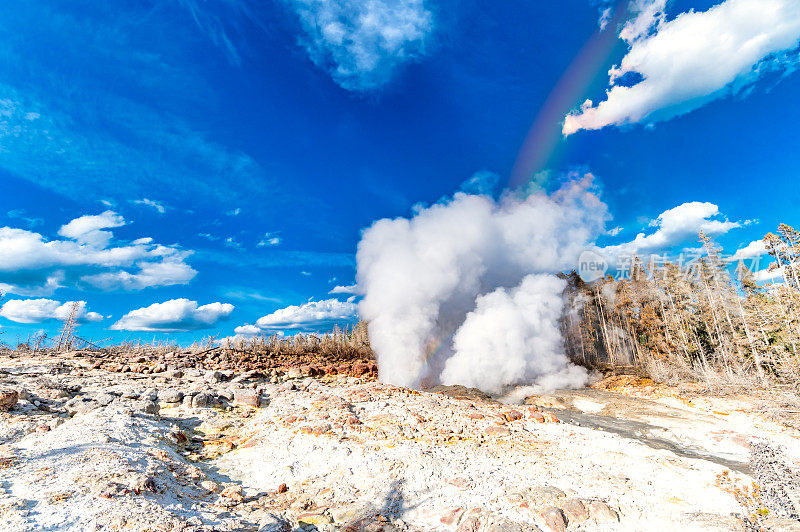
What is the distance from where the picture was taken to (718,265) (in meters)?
28.5

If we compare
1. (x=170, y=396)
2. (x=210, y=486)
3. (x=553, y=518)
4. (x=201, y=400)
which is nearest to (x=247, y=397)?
(x=201, y=400)

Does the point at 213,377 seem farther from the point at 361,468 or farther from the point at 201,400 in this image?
the point at 361,468

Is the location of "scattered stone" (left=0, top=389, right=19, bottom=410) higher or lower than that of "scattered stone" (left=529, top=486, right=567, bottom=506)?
higher

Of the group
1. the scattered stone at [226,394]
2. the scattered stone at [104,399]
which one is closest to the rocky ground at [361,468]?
the scattered stone at [104,399]

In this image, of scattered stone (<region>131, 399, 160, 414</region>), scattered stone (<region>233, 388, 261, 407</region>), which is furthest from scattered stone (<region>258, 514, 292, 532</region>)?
scattered stone (<region>233, 388, 261, 407</region>)

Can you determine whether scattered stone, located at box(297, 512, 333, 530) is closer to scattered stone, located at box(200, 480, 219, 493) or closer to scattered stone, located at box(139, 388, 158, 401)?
scattered stone, located at box(200, 480, 219, 493)

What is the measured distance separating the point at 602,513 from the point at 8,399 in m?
10.9

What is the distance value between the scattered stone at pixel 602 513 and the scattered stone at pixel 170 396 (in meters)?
11.1

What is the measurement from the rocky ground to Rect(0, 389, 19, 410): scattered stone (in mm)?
22

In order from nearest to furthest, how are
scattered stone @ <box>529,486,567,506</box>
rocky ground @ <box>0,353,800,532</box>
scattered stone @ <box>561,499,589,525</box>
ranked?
rocky ground @ <box>0,353,800,532</box>, scattered stone @ <box>561,499,589,525</box>, scattered stone @ <box>529,486,567,506</box>

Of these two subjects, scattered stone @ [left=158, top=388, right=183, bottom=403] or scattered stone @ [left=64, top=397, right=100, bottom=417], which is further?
scattered stone @ [left=158, top=388, right=183, bottom=403]

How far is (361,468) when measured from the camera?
6410 millimetres

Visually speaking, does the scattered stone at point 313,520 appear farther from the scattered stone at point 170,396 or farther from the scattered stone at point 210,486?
the scattered stone at point 170,396

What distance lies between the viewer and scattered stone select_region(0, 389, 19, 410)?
24.7ft
